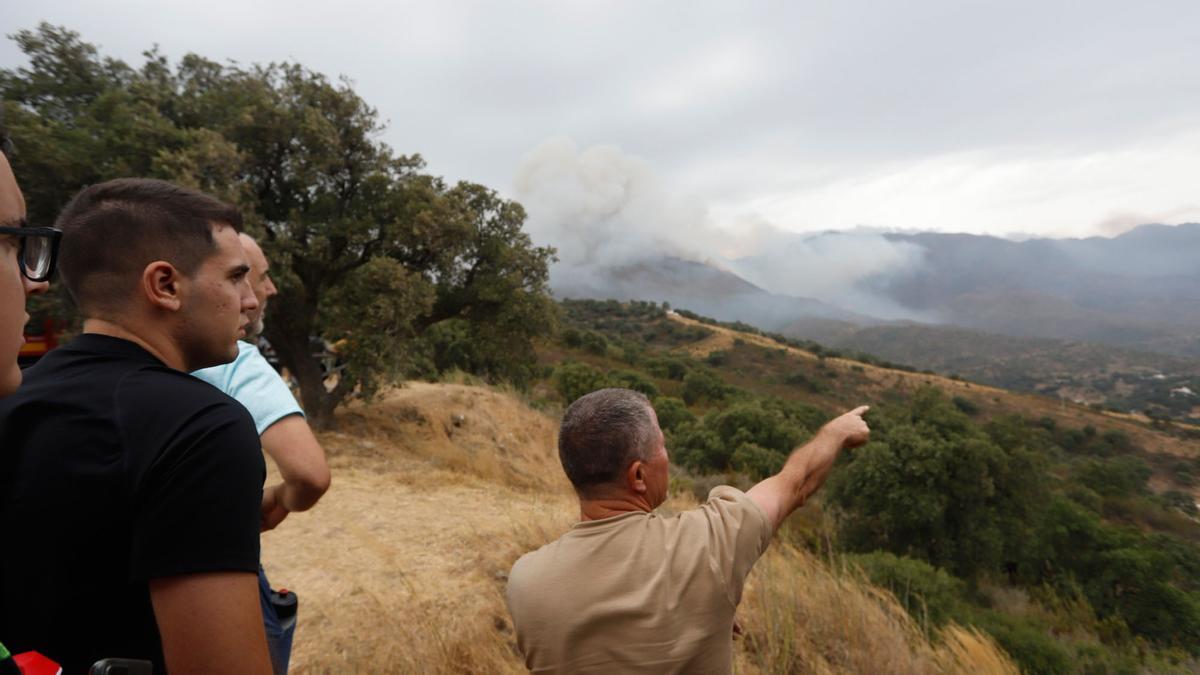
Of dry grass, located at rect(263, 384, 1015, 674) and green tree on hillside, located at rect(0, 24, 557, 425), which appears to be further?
green tree on hillside, located at rect(0, 24, 557, 425)

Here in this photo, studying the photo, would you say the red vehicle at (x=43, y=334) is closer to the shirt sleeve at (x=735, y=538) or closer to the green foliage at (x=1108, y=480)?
the shirt sleeve at (x=735, y=538)

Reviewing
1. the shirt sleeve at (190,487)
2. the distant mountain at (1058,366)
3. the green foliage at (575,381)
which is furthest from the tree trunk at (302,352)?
the distant mountain at (1058,366)

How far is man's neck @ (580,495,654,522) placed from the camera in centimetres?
167

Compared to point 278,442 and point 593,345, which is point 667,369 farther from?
point 278,442

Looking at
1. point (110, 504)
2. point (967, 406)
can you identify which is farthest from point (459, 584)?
point (967, 406)

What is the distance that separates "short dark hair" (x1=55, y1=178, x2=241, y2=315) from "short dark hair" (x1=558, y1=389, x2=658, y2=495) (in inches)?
42.3

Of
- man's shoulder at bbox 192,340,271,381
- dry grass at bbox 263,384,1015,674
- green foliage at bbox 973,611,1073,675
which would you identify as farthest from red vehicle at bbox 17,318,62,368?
green foliage at bbox 973,611,1073,675

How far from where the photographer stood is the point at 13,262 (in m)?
1.00

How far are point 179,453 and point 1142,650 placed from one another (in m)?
12.0

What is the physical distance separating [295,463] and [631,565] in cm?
127

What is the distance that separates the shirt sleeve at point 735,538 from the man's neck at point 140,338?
1405mm

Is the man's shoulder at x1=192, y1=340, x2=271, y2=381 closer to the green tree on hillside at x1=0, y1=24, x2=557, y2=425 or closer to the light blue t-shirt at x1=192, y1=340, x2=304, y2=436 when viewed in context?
the light blue t-shirt at x1=192, y1=340, x2=304, y2=436

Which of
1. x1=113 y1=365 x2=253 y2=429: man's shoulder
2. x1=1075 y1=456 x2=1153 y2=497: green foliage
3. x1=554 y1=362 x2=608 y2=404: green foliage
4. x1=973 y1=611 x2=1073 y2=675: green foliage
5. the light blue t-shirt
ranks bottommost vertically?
x1=1075 y1=456 x2=1153 y2=497: green foliage

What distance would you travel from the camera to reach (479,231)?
1077 cm
